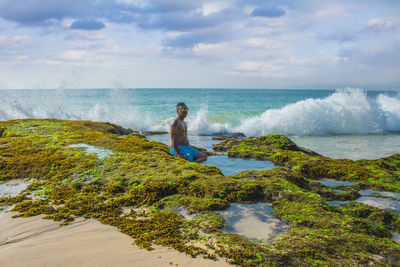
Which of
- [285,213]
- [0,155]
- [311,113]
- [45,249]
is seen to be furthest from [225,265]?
[311,113]

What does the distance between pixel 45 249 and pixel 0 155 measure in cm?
405

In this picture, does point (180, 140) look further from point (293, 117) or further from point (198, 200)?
point (293, 117)

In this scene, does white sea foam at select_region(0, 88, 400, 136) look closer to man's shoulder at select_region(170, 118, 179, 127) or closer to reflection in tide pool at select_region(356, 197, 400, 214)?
man's shoulder at select_region(170, 118, 179, 127)

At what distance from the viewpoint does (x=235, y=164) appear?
634cm

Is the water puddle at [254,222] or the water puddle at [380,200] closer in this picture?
the water puddle at [254,222]

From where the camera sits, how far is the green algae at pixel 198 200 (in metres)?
2.47

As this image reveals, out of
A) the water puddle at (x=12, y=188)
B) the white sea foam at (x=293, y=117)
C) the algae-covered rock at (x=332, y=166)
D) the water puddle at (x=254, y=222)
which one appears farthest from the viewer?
the white sea foam at (x=293, y=117)

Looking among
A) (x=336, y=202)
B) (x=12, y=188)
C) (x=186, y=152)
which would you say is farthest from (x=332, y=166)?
(x=12, y=188)

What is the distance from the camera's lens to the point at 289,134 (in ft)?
53.4

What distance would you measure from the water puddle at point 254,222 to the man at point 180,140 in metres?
3.05

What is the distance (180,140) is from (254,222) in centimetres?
→ 370

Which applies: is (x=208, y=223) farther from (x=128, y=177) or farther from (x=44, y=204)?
(x=44, y=204)

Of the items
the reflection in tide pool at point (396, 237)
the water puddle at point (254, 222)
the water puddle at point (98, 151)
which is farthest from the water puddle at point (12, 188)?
the reflection in tide pool at point (396, 237)

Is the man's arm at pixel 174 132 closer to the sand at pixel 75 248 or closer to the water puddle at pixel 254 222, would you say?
the water puddle at pixel 254 222
